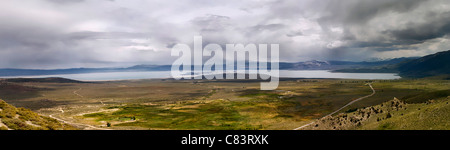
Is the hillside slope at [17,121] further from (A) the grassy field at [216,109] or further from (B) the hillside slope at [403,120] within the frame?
(B) the hillside slope at [403,120]

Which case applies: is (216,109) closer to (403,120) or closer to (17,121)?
(403,120)

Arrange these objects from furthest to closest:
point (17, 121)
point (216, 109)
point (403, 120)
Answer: point (216, 109)
point (403, 120)
point (17, 121)

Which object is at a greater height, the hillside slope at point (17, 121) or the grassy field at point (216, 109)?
the hillside slope at point (17, 121)

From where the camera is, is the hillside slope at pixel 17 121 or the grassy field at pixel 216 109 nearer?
the hillside slope at pixel 17 121

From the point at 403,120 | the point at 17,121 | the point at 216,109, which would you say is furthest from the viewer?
the point at 216,109

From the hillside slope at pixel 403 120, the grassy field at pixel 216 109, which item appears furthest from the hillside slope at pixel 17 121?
the hillside slope at pixel 403 120

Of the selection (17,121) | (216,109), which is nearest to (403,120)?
(17,121)

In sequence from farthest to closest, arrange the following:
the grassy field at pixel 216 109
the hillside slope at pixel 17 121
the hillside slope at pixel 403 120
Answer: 1. the grassy field at pixel 216 109
2. the hillside slope at pixel 403 120
3. the hillside slope at pixel 17 121

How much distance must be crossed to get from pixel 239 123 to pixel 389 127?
3125cm

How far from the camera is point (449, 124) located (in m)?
20.9

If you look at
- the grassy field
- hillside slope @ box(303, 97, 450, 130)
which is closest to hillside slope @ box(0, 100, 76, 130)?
the grassy field

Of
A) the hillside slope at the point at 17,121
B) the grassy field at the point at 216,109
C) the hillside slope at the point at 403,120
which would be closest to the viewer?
the hillside slope at the point at 17,121

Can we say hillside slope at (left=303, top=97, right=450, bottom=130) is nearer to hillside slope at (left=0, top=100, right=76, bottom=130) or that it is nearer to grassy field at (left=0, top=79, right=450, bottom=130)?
grassy field at (left=0, top=79, right=450, bottom=130)
